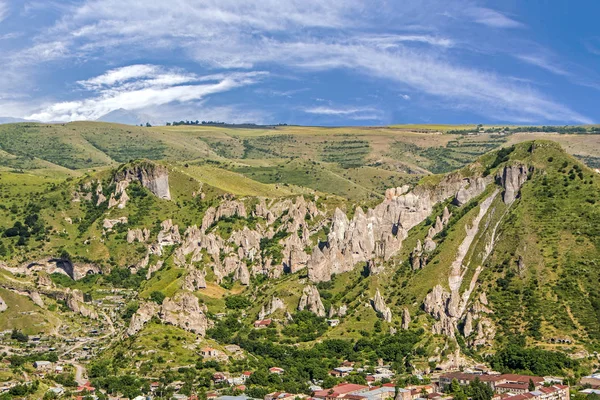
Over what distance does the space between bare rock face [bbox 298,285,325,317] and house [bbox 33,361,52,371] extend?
4873 centimetres

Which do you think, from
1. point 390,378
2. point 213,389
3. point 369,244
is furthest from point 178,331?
point 369,244

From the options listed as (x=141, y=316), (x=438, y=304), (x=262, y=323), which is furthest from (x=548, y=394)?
(x=141, y=316)

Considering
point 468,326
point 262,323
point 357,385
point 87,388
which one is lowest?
point 357,385

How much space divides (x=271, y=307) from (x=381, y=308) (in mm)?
20223

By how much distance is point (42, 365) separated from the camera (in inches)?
5792

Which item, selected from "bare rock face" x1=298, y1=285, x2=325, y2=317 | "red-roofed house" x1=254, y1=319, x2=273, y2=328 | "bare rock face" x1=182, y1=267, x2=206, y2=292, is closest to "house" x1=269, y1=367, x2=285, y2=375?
"red-roofed house" x1=254, y1=319, x2=273, y2=328

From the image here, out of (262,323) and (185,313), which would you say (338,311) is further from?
(185,313)

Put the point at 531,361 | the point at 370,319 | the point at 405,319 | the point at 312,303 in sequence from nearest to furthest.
→ the point at 531,361 → the point at 405,319 → the point at 370,319 → the point at 312,303

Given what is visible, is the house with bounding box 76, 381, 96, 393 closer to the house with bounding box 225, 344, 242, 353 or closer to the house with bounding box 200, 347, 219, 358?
the house with bounding box 200, 347, 219, 358

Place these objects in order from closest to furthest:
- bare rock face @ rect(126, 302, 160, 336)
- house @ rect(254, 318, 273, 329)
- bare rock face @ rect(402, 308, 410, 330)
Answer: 1. bare rock face @ rect(126, 302, 160, 336)
2. bare rock face @ rect(402, 308, 410, 330)
3. house @ rect(254, 318, 273, 329)

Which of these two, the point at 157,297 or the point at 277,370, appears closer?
the point at 277,370

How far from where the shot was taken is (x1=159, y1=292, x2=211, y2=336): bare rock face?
166250 millimetres

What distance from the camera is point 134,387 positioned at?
5418 inches

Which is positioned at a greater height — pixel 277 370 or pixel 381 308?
pixel 381 308
